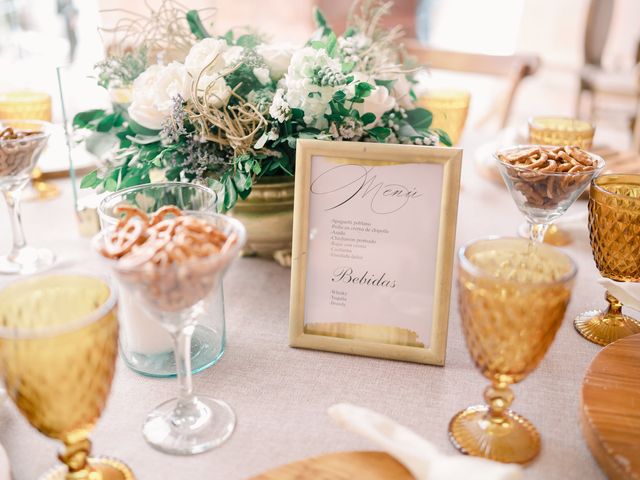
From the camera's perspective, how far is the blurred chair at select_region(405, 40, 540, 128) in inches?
91.6

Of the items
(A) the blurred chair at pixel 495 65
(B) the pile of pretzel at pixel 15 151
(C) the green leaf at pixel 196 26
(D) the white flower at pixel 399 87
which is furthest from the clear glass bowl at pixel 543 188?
(A) the blurred chair at pixel 495 65

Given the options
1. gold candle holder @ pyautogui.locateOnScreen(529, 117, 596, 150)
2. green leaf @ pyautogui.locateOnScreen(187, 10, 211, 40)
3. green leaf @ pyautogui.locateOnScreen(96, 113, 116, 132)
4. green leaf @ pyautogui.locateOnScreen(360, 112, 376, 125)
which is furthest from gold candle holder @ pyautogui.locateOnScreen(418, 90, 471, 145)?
green leaf @ pyautogui.locateOnScreen(96, 113, 116, 132)

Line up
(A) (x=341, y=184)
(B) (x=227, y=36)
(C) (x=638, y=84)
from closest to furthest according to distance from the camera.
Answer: (A) (x=341, y=184) → (B) (x=227, y=36) → (C) (x=638, y=84)

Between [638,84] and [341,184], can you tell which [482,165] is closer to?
[341,184]

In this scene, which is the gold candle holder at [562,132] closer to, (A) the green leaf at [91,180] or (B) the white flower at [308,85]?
(B) the white flower at [308,85]

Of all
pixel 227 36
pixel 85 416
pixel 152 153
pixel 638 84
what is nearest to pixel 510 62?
pixel 638 84

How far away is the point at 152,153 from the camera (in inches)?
38.4

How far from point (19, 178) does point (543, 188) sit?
88cm

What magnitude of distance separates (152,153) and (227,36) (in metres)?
0.27

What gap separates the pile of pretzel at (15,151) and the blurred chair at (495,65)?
1.63m

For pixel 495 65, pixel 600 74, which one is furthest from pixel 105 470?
pixel 600 74

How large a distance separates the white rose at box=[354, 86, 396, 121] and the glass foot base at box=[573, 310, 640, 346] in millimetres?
452

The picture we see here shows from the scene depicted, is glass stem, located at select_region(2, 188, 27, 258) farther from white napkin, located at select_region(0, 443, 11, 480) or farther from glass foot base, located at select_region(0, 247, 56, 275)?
white napkin, located at select_region(0, 443, 11, 480)

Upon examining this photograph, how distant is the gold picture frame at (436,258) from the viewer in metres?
0.78
